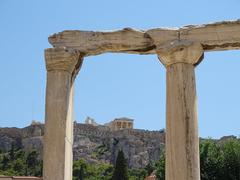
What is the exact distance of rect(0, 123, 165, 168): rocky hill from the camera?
147 metres

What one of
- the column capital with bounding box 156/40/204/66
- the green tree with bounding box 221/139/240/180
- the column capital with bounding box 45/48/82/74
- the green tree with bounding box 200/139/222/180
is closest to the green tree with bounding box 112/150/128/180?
the green tree with bounding box 200/139/222/180

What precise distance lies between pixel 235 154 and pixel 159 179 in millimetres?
4944

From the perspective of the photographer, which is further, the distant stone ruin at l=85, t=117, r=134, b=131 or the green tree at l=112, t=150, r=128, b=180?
the distant stone ruin at l=85, t=117, r=134, b=131

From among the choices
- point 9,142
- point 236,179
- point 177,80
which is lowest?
point 236,179

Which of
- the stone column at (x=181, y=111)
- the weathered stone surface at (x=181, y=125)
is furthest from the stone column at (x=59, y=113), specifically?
the weathered stone surface at (x=181, y=125)

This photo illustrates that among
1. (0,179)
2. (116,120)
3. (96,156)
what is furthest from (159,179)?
(116,120)

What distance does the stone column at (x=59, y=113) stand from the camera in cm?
1380

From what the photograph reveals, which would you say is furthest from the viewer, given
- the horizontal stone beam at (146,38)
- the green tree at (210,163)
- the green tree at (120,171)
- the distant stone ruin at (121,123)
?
the distant stone ruin at (121,123)

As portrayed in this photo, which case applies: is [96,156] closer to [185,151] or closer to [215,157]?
[215,157]

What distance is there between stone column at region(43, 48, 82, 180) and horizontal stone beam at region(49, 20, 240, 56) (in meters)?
0.41

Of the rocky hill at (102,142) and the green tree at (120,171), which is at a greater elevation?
the rocky hill at (102,142)

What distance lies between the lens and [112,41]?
1468cm

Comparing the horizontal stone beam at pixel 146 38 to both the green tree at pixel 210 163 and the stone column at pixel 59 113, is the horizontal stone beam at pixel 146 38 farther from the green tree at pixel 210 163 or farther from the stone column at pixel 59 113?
the green tree at pixel 210 163

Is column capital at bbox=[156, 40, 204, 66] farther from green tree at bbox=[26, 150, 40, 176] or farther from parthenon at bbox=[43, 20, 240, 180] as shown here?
green tree at bbox=[26, 150, 40, 176]
